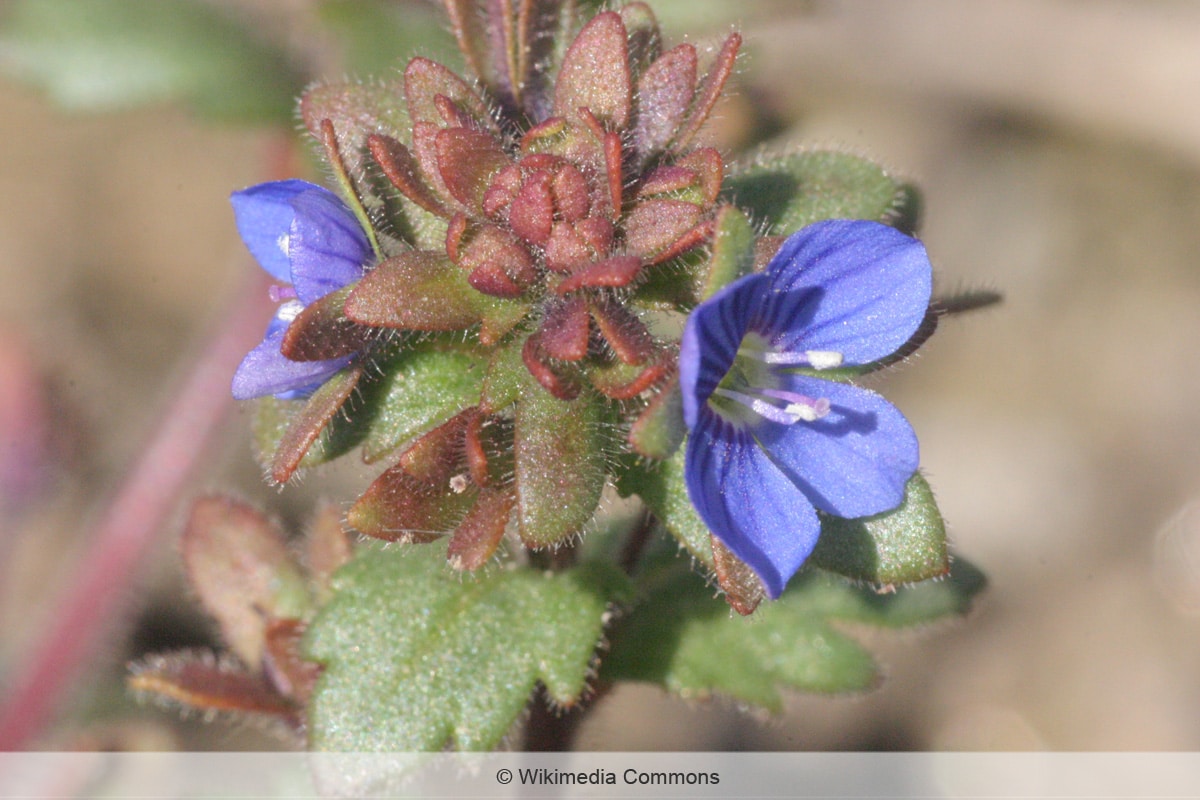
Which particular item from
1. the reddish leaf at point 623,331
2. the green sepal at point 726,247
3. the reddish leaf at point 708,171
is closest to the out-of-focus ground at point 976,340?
the reddish leaf at point 708,171

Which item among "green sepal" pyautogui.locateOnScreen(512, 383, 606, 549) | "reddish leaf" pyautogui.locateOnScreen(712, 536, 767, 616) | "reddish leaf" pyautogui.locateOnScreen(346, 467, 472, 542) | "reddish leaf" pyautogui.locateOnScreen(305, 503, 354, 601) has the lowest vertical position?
"reddish leaf" pyautogui.locateOnScreen(305, 503, 354, 601)

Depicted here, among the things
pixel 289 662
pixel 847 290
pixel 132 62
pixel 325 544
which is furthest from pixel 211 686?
pixel 132 62

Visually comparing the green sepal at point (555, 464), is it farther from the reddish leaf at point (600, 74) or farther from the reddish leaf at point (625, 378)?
the reddish leaf at point (600, 74)

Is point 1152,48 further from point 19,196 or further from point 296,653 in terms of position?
point 19,196

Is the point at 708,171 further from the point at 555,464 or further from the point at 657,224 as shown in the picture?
the point at 555,464

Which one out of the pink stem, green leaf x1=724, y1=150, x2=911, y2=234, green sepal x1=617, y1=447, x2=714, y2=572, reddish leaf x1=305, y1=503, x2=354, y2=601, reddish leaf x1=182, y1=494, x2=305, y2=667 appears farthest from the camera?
the pink stem

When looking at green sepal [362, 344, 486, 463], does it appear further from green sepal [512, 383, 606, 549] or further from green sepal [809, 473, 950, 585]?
green sepal [809, 473, 950, 585]

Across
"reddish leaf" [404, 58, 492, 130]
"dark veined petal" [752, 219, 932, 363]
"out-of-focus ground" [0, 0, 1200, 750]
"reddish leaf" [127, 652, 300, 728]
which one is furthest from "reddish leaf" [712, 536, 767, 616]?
"out-of-focus ground" [0, 0, 1200, 750]
